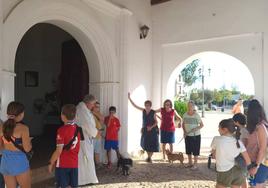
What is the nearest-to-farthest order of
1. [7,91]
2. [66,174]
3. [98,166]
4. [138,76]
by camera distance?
A: [66,174] → [7,91] → [98,166] → [138,76]

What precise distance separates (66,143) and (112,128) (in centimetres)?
318

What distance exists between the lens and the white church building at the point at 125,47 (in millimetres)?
6879

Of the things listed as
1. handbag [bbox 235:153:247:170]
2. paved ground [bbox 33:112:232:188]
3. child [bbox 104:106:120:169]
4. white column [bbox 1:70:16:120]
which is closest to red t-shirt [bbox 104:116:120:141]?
child [bbox 104:106:120:169]

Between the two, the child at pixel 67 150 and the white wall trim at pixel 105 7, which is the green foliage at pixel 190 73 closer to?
the white wall trim at pixel 105 7

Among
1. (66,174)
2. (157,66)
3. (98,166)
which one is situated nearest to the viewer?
(66,174)

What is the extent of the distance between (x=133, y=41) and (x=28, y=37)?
3.93 meters

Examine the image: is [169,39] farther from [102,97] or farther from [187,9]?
[102,97]

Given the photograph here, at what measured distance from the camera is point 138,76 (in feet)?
28.1

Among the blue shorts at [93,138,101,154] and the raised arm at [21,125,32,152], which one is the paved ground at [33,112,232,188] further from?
the raised arm at [21,125,32,152]

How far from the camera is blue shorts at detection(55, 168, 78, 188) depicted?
12.2 ft

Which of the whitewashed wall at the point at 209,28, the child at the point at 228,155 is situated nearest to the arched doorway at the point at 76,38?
the whitewashed wall at the point at 209,28

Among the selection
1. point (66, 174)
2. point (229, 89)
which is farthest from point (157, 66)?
point (229, 89)

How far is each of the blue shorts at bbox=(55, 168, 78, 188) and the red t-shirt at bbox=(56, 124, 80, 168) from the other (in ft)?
0.19

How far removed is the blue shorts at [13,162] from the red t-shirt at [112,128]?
3.40 meters
